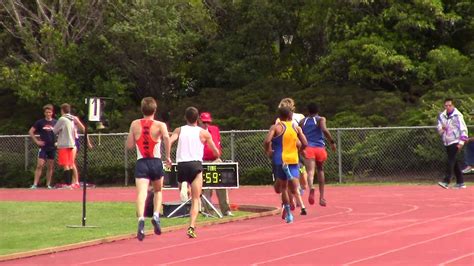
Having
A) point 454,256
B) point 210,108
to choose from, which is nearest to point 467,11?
point 210,108

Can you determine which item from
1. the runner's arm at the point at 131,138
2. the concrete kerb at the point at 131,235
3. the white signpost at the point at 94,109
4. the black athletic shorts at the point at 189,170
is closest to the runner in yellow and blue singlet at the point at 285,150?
the concrete kerb at the point at 131,235

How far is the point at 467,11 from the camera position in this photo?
3456cm

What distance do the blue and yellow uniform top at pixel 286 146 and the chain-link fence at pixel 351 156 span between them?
12094 millimetres

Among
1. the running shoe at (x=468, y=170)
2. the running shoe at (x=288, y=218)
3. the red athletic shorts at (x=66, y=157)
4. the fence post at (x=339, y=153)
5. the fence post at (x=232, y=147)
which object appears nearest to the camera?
the running shoe at (x=288, y=218)

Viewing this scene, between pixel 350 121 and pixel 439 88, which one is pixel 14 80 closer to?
pixel 350 121

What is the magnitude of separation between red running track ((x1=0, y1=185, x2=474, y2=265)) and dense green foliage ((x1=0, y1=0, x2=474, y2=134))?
12703 millimetres

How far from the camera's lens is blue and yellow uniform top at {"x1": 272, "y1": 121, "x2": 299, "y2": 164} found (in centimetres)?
1756

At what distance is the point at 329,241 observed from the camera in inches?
560

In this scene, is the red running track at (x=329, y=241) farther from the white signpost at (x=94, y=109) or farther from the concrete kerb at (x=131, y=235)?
the white signpost at (x=94, y=109)

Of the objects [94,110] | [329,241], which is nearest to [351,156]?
[94,110]

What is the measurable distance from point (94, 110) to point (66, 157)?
11.0 m

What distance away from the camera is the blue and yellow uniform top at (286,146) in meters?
17.6

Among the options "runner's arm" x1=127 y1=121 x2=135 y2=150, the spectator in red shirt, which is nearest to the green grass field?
the spectator in red shirt

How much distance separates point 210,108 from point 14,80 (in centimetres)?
674
